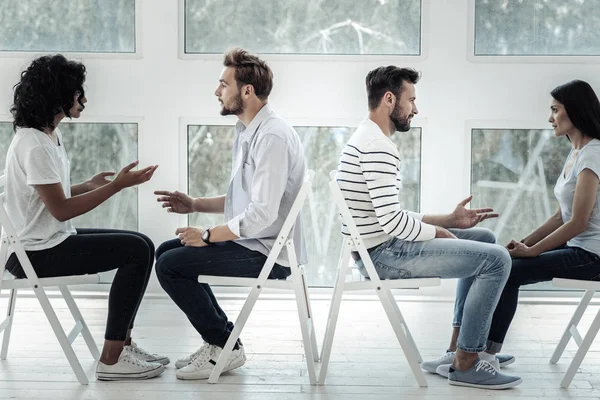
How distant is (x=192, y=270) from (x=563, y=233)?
137 centimetres

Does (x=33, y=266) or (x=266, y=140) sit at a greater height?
(x=266, y=140)

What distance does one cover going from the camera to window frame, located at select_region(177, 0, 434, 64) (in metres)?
4.20

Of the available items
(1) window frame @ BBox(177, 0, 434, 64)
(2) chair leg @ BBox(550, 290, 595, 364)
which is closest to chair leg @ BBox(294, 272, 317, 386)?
(2) chair leg @ BBox(550, 290, 595, 364)

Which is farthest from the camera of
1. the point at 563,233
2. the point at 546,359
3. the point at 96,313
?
the point at 96,313

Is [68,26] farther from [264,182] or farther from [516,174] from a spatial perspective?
[516,174]

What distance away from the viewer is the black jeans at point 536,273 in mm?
3025

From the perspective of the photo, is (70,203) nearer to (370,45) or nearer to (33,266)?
(33,266)

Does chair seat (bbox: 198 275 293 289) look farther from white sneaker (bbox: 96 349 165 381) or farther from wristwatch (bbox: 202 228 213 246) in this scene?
white sneaker (bbox: 96 349 165 381)

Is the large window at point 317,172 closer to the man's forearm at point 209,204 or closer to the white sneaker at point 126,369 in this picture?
the man's forearm at point 209,204

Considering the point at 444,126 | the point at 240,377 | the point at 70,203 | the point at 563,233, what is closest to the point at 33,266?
the point at 70,203

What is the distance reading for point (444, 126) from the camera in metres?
4.26

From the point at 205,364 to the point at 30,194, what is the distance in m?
0.87

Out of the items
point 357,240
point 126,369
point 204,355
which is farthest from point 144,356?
point 357,240

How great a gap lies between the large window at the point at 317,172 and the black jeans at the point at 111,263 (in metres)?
1.41
